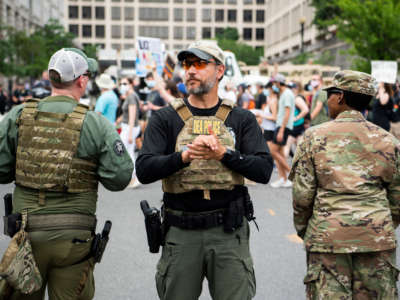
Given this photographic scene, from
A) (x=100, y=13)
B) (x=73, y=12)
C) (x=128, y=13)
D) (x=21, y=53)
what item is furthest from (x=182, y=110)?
(x=73, y=12)

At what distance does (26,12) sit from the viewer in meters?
61.4

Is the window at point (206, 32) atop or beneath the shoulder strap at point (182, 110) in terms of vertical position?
atop

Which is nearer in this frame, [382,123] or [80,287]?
[80,287]

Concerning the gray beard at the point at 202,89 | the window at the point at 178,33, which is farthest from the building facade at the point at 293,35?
the gray beard at the point at 202,89

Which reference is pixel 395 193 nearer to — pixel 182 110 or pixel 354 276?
pixel 354 276

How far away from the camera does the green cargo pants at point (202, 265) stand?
3.34m

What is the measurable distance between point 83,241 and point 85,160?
460 mm

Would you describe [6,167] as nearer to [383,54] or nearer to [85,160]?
[85,160]

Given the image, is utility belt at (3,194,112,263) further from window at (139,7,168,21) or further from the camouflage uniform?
window at (139,7,168,21)

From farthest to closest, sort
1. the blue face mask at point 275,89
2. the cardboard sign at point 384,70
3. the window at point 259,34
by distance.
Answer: the window at point 259,34
the cardboard sign at point 384,70
the blue face mask at point 275,89

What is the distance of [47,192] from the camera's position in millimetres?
3377

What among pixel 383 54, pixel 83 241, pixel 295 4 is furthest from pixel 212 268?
pixel 295 4

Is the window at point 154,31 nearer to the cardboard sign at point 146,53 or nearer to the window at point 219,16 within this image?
the window at point 219,16

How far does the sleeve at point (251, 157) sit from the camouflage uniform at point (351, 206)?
11.9 inches
